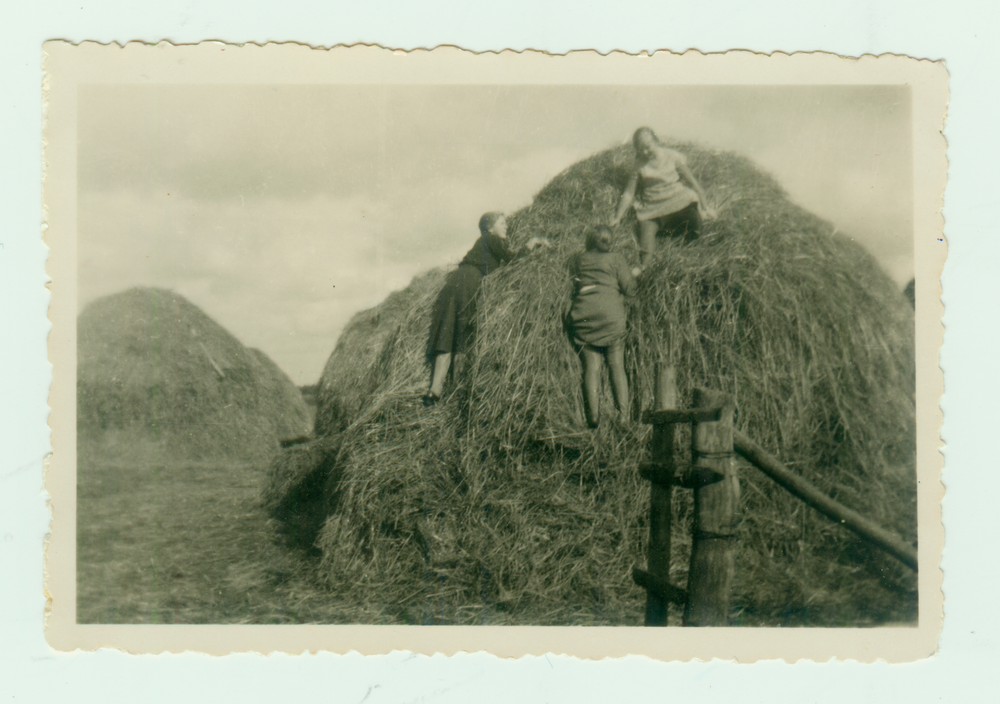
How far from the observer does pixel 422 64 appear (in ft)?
11.8

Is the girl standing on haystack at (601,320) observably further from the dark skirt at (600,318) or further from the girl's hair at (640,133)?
the girl's hair at (640,133)

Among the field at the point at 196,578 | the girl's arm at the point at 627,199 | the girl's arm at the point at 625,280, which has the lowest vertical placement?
the field at the point at 196,578

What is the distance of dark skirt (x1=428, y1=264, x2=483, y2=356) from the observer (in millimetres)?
4168

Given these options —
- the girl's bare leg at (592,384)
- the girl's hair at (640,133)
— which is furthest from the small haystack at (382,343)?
the girl's hair at (640,133)

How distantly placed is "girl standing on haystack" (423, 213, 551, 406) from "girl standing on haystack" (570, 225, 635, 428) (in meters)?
0.48

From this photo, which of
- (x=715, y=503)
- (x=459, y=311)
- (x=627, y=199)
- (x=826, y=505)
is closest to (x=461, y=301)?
(x=459, y=311)

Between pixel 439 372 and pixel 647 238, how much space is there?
1652mm

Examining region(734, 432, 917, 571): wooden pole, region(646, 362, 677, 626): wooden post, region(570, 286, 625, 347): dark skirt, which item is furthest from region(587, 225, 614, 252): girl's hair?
region(734, 432, 917, 571): wooden pole

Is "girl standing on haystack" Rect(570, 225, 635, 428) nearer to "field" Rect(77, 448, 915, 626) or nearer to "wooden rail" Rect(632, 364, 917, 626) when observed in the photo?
"wooden rail" Rect(632, 364, 917, 626)

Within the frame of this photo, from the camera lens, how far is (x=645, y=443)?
12.3 feet

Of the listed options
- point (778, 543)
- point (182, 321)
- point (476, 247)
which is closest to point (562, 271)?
point (476, 247)

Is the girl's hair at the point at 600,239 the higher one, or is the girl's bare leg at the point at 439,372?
the girl's hair at the point at 600,239

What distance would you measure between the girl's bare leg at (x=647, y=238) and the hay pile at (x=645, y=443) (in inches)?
2.9

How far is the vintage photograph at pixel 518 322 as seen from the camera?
363 centimetres
